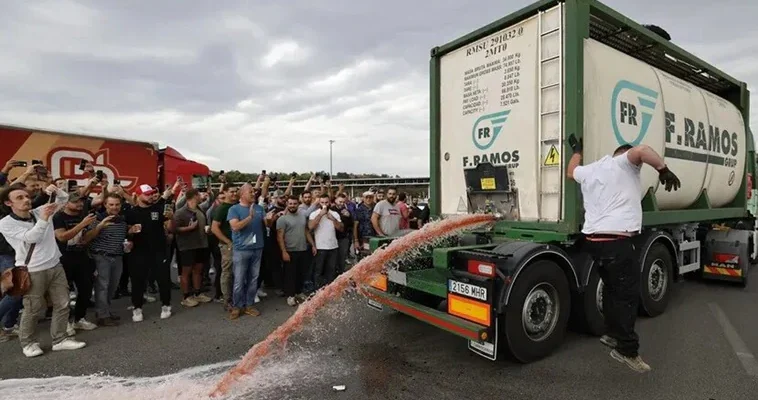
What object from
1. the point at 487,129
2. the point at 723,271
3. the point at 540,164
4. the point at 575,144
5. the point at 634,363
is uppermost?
the point at 487,129

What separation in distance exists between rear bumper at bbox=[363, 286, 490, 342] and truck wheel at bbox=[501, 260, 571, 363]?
12.0 inches

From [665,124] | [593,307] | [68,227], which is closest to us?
[593,307]

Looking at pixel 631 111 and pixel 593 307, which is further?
pixel 631 111

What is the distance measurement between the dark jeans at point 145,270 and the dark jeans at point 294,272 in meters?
1.65

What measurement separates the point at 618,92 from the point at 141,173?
12188mm

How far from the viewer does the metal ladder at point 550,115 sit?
4.25 m

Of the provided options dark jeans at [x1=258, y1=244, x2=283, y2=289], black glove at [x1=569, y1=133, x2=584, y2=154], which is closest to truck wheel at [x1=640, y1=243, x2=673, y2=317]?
black glove at [x1=569, y1=133, x2=584, y2=154]

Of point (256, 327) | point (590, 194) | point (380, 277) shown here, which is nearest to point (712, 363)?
point (590, 194)

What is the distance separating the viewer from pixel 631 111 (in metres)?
4.81

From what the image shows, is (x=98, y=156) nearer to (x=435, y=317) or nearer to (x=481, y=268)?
(x=435, y=317)

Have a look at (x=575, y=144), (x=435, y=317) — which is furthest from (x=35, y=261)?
(x=575, y=144)

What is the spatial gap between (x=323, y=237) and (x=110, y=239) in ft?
9.45

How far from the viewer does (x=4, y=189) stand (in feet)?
15.1

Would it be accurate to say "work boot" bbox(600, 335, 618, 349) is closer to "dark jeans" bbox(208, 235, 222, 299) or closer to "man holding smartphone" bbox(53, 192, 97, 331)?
"dark jeans" bbox(208, 235, 222, 299)
